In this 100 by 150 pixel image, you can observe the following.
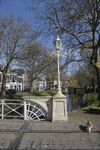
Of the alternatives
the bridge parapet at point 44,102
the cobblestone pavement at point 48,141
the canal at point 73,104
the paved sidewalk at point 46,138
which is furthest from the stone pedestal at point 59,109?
the canal at point 73,104

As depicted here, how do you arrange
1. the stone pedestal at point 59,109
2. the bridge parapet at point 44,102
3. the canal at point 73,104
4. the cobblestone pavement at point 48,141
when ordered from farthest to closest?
1. the canal at point 73,104
2. the bridge parapet at point 44,102
3. the stone pedestal at point 59,109
4. the cobblestone pavement at point 48,141

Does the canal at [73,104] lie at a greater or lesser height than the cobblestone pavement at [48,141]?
lesser

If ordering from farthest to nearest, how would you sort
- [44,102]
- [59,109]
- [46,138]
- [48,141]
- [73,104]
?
[73,104], [44,102], [59,109], [46,138], [48,141]

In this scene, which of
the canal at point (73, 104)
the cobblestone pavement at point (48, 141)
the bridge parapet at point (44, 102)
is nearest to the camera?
the cobblestone pavement at point (48, 141)


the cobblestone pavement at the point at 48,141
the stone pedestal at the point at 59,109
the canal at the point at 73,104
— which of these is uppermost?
the stone pedestal at the point at 59,109

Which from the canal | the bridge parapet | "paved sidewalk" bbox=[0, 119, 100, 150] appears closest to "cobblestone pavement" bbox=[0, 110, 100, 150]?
"paved sidewalk" bbox=[0, 119, 100, 150]

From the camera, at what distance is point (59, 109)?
6.70 m

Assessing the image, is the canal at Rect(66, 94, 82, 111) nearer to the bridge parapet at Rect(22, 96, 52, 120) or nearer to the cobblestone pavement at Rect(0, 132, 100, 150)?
the bridge parapet at Rect(22, 96, 52, 120)

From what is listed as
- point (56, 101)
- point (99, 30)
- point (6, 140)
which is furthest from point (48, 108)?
point (99, 30)

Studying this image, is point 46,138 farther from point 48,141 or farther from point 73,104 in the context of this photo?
point 73,104

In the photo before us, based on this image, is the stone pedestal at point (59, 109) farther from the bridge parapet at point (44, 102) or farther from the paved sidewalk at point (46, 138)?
the paved sidewalk at point (46, 138)

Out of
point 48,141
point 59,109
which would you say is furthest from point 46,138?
point 59,109

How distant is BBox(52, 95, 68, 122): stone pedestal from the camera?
6.61m

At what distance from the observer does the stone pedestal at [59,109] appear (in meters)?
6.61
